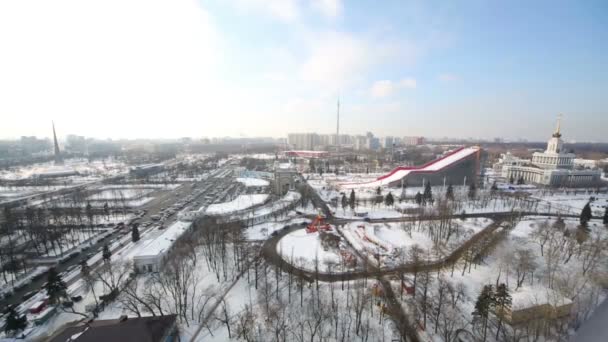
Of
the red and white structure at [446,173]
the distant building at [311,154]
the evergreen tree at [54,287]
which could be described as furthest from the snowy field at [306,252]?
the distant building at [311,154]

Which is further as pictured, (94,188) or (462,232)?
(94,188)

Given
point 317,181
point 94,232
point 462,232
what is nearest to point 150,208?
point 94,232

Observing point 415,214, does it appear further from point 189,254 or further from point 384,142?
point 384,142

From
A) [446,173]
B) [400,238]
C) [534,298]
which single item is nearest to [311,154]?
[446,173]

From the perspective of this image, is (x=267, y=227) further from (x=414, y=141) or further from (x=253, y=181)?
(x=414, y=141)

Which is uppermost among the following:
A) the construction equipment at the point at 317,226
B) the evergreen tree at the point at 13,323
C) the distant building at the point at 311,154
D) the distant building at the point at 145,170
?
the distant building at the point at 311,154

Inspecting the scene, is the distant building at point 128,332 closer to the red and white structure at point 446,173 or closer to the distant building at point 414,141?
the red and white structure at point 446,173
